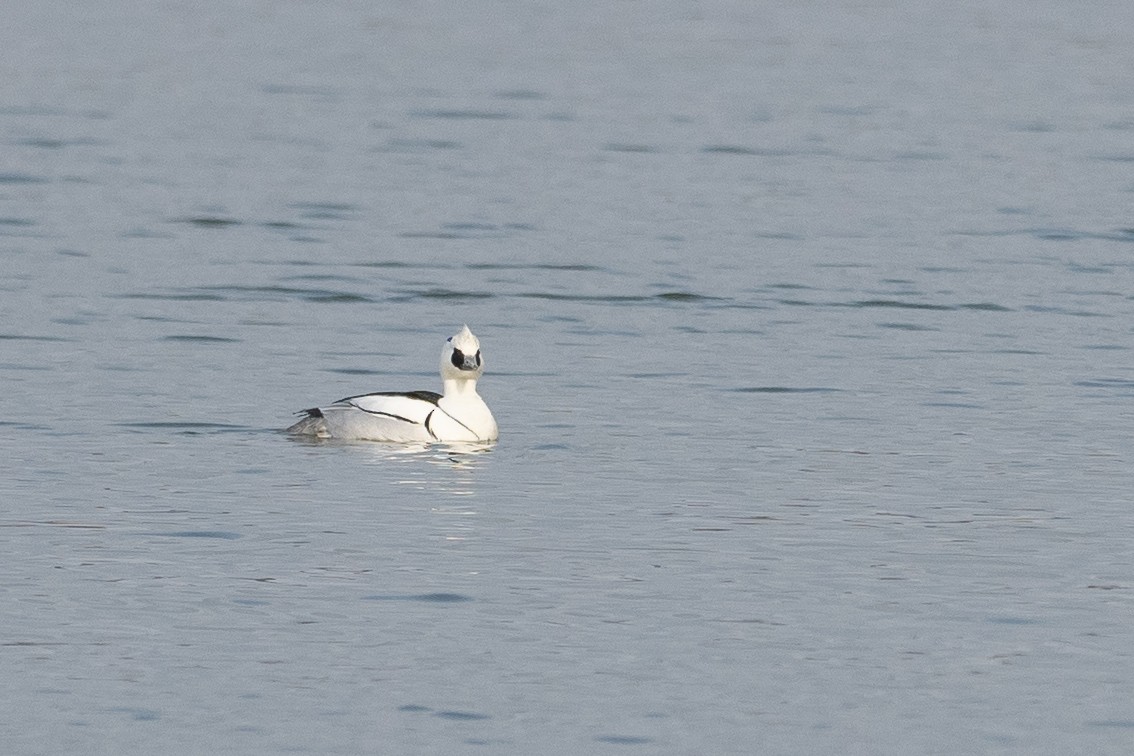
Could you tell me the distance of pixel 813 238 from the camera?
2753 cm

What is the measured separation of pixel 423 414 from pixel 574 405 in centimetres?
136

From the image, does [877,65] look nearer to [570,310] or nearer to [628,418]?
[570,310]

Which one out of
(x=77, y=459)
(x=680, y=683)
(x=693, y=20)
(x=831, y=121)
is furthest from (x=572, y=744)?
(x=693, y=20)

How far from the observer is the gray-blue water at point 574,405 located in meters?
11.3

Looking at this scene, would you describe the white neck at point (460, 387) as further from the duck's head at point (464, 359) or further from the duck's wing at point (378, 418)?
the duck's wing at point (378, 418)

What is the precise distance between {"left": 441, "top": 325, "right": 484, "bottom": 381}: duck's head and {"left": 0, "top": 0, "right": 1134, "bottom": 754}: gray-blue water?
573 mm

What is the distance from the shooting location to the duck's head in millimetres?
18062

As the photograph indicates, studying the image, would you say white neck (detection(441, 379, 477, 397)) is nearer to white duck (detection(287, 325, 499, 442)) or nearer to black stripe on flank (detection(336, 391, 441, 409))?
white duck (detection(287, 325, 499, 442))

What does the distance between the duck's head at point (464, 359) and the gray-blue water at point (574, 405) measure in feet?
1.88

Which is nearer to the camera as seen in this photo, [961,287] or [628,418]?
[628,418]

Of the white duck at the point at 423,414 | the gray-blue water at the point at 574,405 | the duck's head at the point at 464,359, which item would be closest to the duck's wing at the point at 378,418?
the white duck at the point at 423,414

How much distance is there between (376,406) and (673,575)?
4.80 m

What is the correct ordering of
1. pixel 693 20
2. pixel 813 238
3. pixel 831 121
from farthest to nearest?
pixel 693 20
pixel 831 121
pixel 813 238

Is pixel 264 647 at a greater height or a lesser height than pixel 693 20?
lesser
